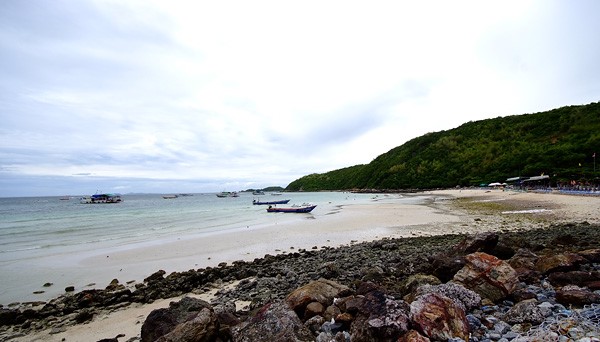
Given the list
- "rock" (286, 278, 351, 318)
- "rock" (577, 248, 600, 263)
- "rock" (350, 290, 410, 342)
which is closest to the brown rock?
"rock" (286, 278, 351, 318)

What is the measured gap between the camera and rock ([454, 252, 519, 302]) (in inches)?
216

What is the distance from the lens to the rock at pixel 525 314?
14.0 feet

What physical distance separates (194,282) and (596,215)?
24.2m

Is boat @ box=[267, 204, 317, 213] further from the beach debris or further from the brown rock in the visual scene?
the brown rock

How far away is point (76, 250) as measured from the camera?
1794cm

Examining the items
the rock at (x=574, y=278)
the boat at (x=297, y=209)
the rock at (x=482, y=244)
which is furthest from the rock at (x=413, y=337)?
the boat at (x=297, y=209)

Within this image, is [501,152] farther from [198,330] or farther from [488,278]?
[198,330]

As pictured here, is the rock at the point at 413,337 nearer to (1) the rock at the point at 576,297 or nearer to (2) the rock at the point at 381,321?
(2) the rock at the point at 381,321

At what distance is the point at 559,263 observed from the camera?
6508 mm

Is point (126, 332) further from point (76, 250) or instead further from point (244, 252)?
point (76, 250)

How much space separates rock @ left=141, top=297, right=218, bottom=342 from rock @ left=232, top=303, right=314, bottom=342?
1.56 ft

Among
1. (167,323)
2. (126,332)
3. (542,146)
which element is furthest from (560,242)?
(542,146)

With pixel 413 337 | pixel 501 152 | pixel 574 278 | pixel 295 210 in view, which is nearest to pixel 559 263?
pixel 574 278

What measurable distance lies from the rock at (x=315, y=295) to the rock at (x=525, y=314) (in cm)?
282
